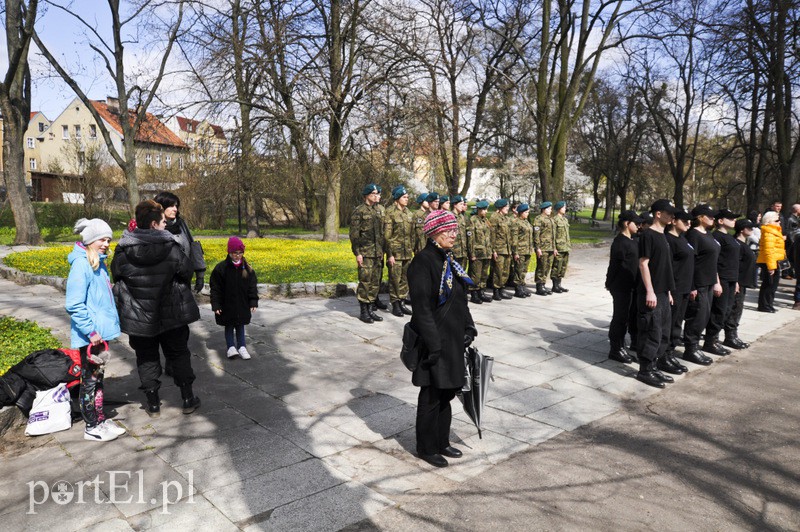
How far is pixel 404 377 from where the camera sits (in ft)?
21.3

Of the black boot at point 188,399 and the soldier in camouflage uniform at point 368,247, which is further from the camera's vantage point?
the soldier in camouflage uniform at point 368,247

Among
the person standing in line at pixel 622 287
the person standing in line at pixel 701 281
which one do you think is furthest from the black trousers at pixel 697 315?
the person standing in line at pixel 622 287

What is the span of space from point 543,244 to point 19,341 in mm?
9312

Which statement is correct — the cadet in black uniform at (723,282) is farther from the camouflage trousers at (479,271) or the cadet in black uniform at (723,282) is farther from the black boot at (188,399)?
the black boot at (188,399)

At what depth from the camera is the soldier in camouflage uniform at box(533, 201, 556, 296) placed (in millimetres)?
12047

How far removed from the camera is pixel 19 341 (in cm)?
664

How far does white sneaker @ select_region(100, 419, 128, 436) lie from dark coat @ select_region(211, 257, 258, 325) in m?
2.04

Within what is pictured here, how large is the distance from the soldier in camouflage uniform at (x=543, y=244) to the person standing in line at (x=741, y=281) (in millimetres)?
3679

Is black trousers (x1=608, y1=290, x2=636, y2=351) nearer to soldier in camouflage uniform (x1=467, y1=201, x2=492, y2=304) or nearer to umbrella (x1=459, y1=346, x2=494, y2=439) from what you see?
umbrella (x1=459, y1=346, x2=494, y2=439)

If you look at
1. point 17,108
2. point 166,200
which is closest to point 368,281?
point 166,200

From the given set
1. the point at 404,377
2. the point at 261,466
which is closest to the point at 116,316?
the point at 261,466

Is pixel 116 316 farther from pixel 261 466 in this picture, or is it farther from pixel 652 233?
pixel 652 233

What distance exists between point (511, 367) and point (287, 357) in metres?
2.77

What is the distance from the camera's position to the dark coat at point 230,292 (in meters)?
6.70
